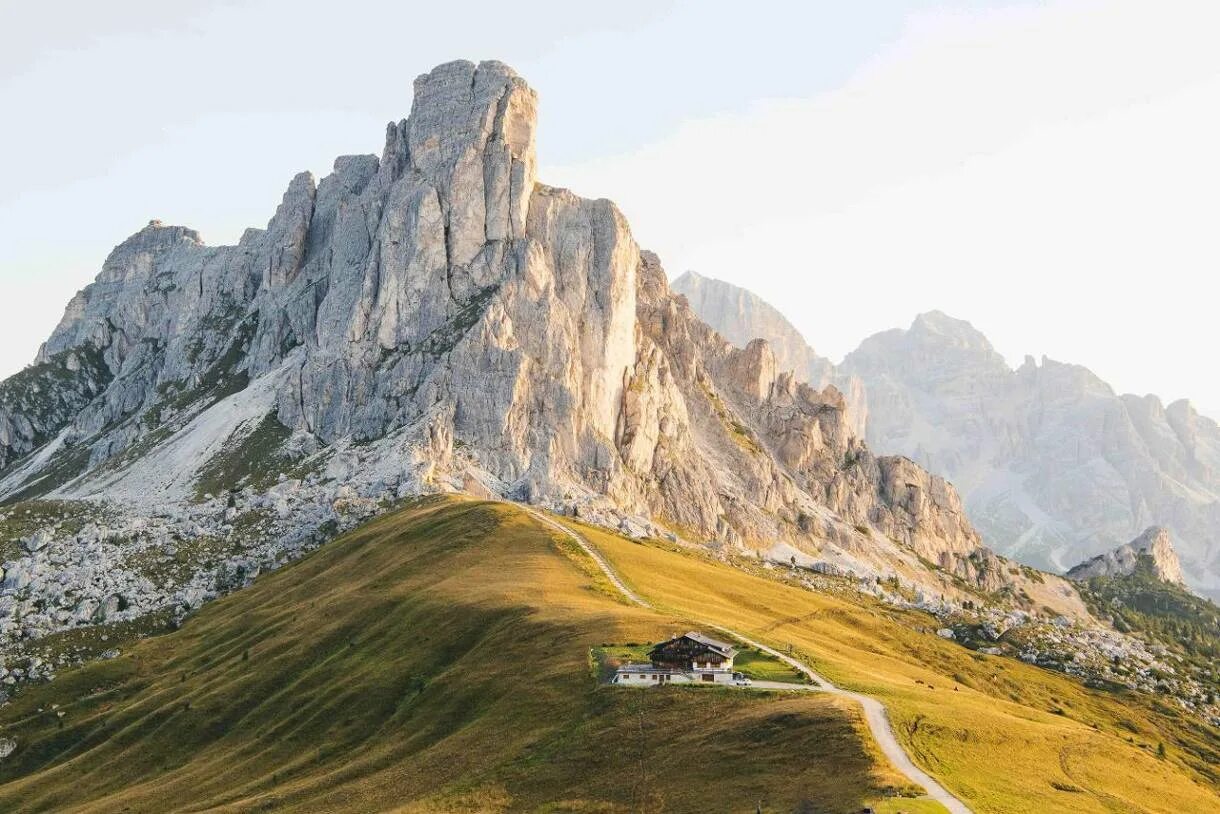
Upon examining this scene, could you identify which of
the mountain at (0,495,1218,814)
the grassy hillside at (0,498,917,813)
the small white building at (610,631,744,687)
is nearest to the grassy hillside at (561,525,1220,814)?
the mountain at (0,495,1218,814)

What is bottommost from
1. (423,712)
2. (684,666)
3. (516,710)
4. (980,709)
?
(423,712)

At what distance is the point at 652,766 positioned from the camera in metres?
74.2

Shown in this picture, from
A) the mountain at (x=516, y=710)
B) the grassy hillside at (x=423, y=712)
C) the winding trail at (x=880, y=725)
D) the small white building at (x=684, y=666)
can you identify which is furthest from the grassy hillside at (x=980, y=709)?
the small white building at (x=684, y=666)

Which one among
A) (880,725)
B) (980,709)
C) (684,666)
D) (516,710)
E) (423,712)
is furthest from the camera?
(423,712)

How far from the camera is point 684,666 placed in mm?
90250

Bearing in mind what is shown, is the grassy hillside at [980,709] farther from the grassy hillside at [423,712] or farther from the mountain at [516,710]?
the grassy hillside at [423,712]

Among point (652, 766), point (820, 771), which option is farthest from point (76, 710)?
point (820, 771)

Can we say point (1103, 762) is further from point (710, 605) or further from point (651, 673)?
point (710, 605)

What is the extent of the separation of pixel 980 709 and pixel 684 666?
1035 inches

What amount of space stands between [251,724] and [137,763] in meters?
15.0

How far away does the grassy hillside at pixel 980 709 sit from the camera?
2891 inches

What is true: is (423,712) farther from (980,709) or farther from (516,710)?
(980,709)

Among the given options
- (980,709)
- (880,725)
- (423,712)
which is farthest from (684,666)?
(980,709)

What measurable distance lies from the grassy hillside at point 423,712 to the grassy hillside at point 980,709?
877cm
